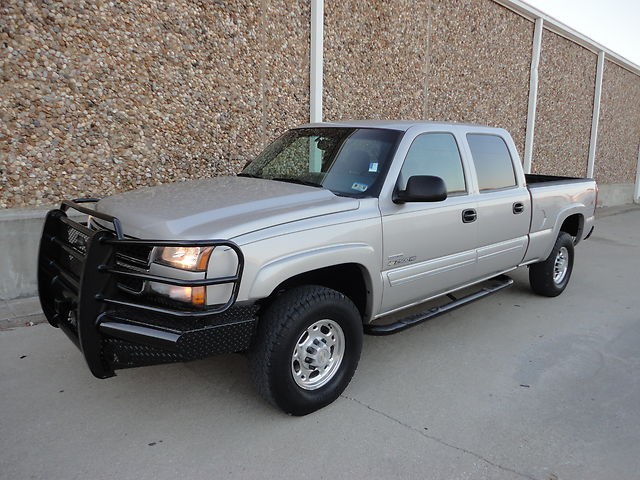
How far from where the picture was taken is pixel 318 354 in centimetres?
326

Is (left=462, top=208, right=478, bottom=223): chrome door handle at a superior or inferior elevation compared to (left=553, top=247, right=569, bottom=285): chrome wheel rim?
superior

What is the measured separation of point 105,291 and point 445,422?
7.42ft

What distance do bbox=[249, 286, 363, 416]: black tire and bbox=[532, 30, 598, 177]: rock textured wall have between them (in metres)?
12.6

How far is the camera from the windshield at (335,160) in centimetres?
368

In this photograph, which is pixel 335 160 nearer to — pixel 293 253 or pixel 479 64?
pixel 293 253

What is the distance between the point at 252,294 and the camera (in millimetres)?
2801

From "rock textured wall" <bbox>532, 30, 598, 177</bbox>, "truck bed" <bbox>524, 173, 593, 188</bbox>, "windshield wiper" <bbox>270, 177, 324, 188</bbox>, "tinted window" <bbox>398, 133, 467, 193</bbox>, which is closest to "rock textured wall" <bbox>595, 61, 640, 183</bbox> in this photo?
"rock textured wall" <bbox>532, 30, 598, 177</bbox>

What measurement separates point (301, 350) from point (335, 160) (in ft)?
5.03

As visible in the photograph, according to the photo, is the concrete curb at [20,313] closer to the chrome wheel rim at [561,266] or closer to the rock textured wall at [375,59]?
the rock textured wall at [375,59]

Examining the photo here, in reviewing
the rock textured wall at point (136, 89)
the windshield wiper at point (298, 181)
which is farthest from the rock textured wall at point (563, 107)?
the windshield wiper at point (298, 181)

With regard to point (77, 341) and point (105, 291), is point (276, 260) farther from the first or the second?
point (77, 341)

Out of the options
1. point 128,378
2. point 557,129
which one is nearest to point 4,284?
point 128,378

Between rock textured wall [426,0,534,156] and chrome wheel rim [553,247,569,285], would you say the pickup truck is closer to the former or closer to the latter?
chrome wheel rim [553,247,569,285]

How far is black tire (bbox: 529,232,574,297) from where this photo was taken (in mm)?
5786
